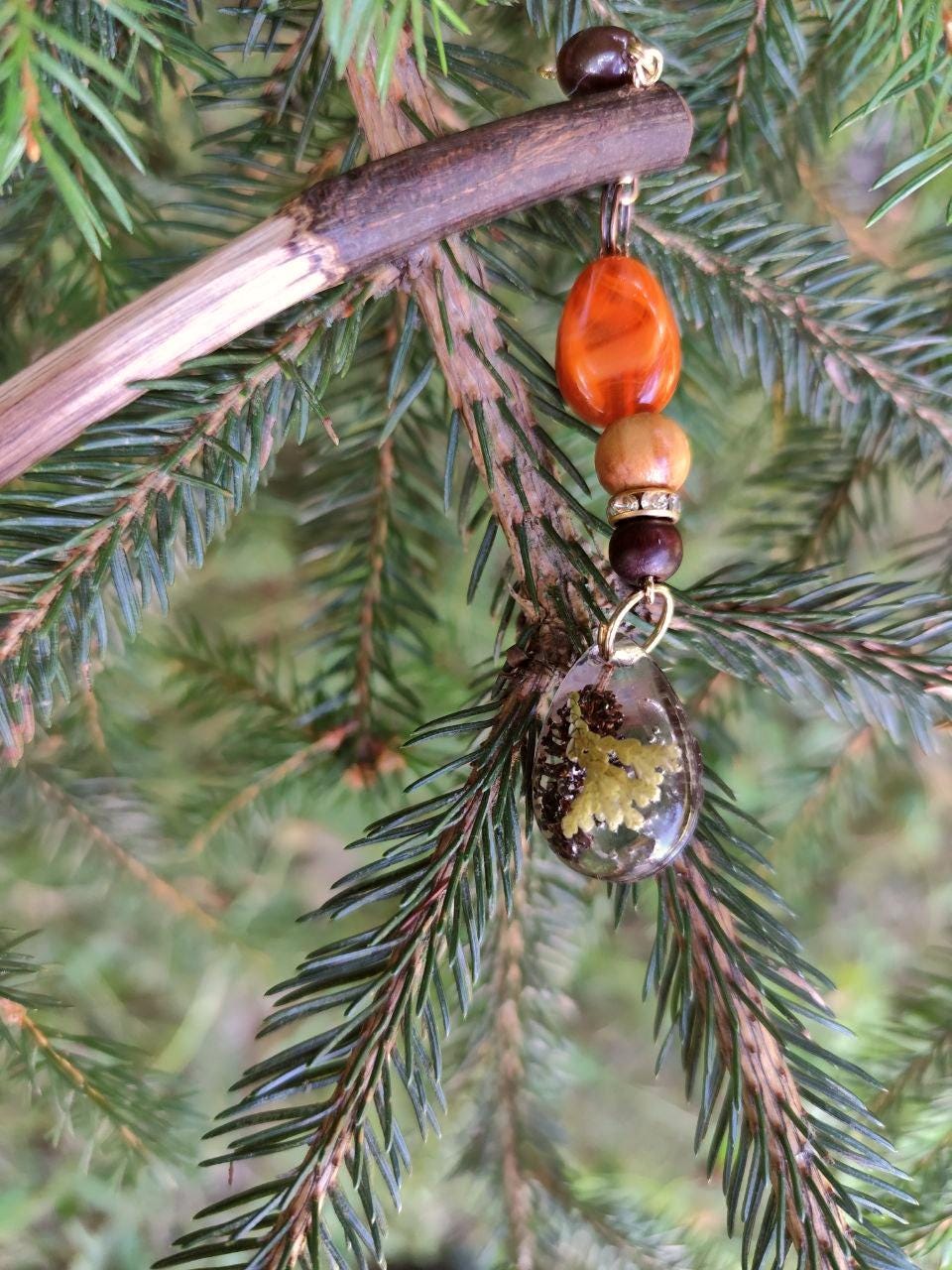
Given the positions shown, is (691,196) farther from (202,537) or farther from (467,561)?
(467,561)

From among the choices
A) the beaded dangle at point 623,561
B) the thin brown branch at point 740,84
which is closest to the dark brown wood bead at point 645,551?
the beaded dangle at point 623,561

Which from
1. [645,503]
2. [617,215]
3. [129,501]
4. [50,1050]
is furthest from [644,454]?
[50,1050]

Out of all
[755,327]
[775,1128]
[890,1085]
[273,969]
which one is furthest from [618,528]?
A: [273,969]

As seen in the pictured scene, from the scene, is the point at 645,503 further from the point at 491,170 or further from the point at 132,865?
the point at 132,865

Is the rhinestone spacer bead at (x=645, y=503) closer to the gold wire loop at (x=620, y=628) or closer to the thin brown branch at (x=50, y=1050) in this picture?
the gold wire loop at (x=620, y=628)

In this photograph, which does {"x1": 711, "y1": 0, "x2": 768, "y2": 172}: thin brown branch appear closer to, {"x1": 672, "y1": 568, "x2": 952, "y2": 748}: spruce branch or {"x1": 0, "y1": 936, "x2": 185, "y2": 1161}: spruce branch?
{"x1": 672, "y1": 568, "x2": 952, "y2": 748}: spruce branch

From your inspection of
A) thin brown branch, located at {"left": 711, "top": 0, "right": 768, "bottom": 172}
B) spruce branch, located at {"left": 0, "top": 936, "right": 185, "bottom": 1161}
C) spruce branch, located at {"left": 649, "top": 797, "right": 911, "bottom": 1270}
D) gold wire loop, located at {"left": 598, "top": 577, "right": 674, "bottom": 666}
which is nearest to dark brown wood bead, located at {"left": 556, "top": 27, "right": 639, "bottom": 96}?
thin brown branch, located at {"left": 711, "top": 0, "right": 768, "bottom": 172}
